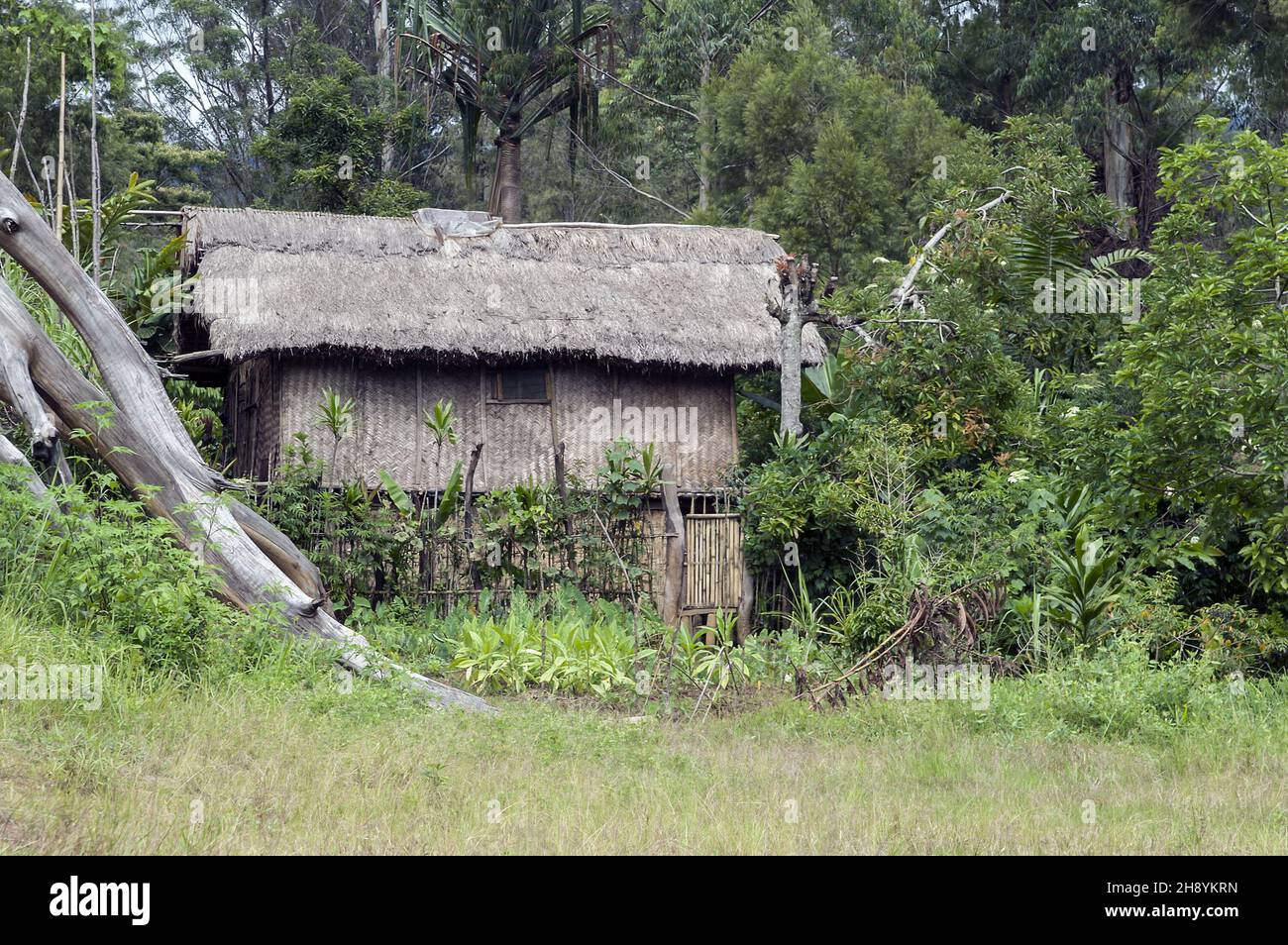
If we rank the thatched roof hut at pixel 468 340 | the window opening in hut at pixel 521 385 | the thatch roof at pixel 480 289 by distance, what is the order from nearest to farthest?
1. the thatch roof at pixel 480 289
2. the thatched roof hut at pixel 468 340
3. the window opening in hut at pixel 521 385

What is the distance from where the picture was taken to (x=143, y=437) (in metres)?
8.33

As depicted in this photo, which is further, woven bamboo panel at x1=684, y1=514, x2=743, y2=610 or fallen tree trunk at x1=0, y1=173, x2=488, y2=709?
woven bamboo panel at x1=684, y1=514, x2=743, y2=610

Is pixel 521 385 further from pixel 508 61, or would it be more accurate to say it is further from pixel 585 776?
pixel 508 61

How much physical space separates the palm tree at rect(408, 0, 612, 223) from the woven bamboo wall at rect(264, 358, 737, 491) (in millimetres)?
8372

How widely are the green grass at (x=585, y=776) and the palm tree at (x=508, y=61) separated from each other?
15.2 metres

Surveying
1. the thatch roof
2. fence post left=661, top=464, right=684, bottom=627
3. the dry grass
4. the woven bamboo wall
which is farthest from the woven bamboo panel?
the dry grass

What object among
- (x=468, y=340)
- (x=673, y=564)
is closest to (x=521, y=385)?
(x=468, y=340)

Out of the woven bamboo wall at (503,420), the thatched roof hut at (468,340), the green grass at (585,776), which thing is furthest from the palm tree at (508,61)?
the green grass at (585,776)

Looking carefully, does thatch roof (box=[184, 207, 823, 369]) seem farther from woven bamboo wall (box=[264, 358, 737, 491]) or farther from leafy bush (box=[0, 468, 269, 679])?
leafy bush (box=[0, 468, 269, 679])

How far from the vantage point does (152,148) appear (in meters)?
25.3

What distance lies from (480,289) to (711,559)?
412 centimetres

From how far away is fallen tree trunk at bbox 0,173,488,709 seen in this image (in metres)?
7.99

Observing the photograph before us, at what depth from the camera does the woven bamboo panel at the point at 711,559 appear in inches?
455

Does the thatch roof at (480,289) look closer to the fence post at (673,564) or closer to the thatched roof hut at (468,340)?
the thatched roof hut at (468,340)
